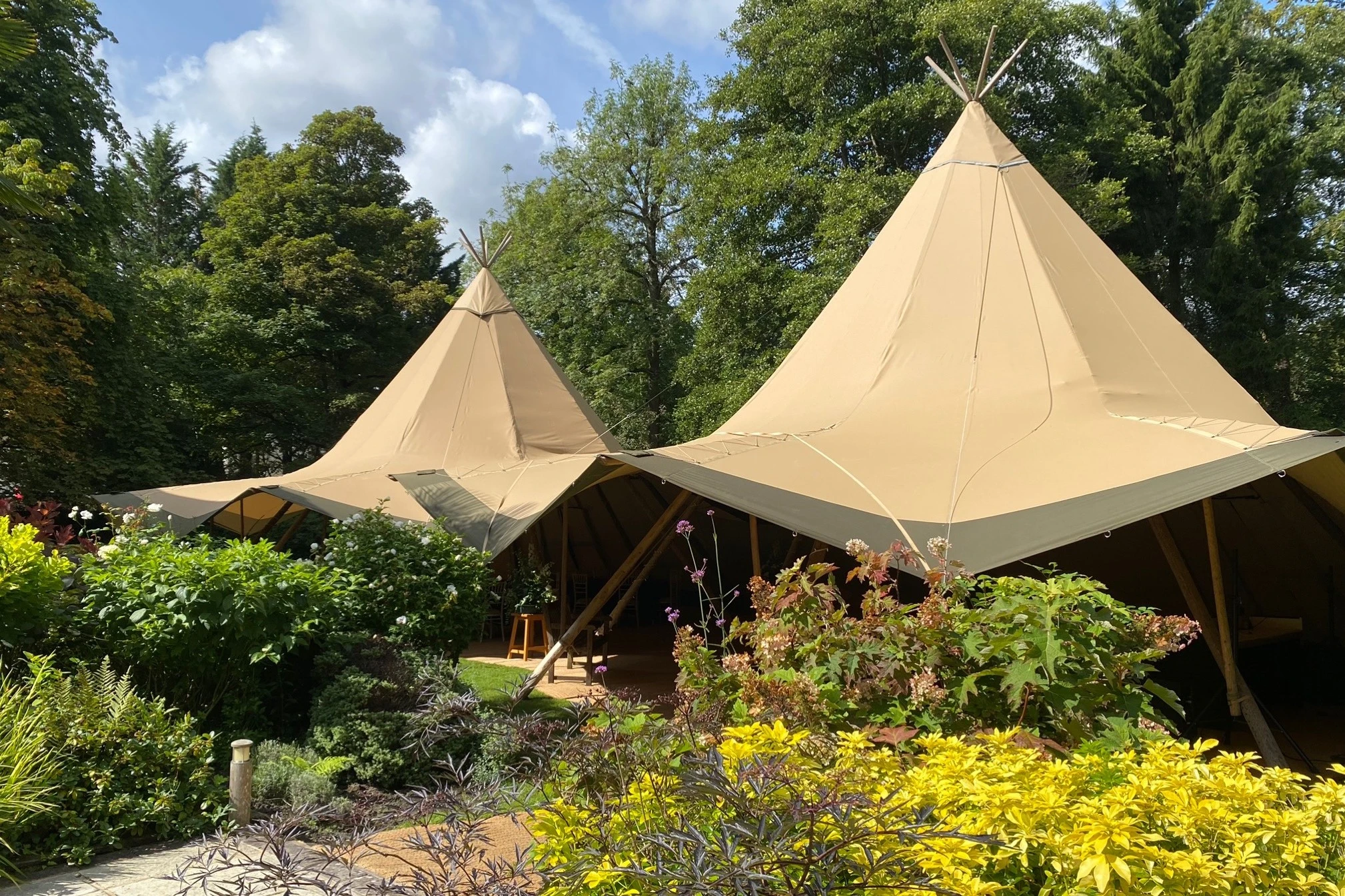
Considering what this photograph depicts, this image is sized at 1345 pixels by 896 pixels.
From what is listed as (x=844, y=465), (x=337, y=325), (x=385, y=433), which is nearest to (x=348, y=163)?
(x=337, y=325)

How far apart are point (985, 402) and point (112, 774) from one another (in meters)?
5.33

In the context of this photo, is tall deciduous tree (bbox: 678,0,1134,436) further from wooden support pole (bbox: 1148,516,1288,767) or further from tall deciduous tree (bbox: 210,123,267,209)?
tall deciduous tree (bbox: 210,123,267,209)

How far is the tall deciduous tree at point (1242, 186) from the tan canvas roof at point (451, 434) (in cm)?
1014

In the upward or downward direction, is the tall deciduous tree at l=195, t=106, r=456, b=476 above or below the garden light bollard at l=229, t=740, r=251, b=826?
above

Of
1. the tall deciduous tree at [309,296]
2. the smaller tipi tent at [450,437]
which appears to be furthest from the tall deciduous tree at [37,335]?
the tall deciduous tree at [309,296]

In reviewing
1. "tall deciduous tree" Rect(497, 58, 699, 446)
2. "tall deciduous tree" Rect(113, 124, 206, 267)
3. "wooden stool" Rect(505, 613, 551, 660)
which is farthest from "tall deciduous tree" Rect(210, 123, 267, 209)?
"wooden stool" Rect(505, 613, 551, 660)

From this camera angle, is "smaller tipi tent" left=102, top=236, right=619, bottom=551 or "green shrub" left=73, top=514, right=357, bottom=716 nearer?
"green shrub" left=73, top=514, right=357, bottom=716

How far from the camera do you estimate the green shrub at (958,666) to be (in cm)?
263

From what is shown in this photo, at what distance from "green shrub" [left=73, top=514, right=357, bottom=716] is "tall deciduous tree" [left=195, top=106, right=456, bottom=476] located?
1317 centimetres

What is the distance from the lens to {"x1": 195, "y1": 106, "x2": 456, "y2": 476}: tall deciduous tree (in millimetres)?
17406

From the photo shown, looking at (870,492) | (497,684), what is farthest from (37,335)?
(870,492)

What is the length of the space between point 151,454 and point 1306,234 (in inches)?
743

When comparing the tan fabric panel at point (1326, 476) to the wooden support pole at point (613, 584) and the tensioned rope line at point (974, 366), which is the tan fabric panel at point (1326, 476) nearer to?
the tensioned rope line at point (974, 366)

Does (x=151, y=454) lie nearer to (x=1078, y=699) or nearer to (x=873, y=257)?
(x=873, y=257)
